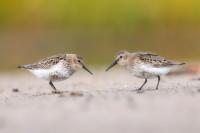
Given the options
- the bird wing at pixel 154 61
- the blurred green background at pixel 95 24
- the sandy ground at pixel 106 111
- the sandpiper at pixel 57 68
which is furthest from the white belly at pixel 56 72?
the blurred green background at pixel 95 24

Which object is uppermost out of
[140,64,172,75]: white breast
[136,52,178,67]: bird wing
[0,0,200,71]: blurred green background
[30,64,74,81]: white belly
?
[136,52,178,67]: bird wing

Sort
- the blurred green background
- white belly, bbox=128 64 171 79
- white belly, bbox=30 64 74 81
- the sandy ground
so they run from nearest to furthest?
the sandy ground
white belly, bbox=128 64 171 79
white belly, bbox=30 64 74 81
the blurred green background

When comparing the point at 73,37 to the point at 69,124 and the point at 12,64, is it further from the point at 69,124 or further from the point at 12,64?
the point at 69,124

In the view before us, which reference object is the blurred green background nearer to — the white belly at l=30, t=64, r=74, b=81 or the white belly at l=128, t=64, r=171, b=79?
the white belly at l=30, t=64, r=74, b=81

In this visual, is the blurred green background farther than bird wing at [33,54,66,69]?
Yes

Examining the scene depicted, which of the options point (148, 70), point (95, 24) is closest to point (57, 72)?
point (148, 70)

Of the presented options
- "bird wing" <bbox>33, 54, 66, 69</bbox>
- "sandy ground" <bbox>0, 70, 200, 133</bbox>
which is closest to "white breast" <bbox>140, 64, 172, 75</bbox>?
"sandy ground" <bbox>0, 70, 200, 133</bbox>
